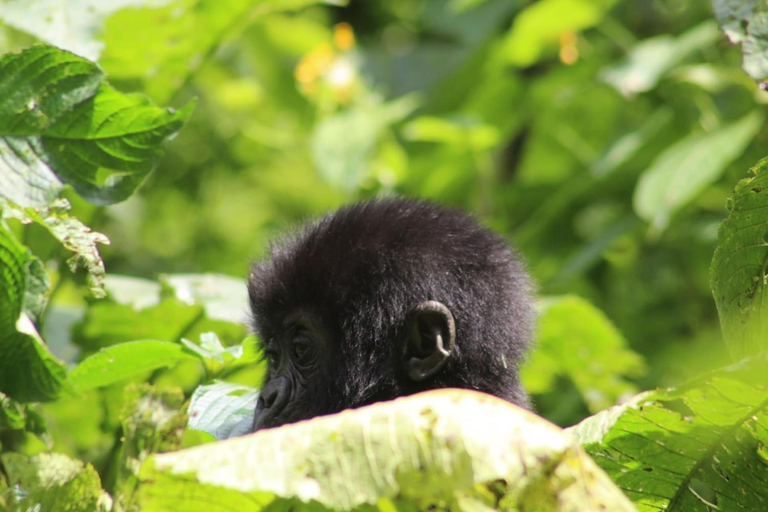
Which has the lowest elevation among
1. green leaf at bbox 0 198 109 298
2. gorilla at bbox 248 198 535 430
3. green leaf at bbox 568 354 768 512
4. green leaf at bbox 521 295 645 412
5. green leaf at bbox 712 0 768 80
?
green leaf at bbox 521 295 645 412

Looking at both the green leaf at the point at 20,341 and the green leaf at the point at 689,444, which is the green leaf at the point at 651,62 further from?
the green leaf at the point at 20,341

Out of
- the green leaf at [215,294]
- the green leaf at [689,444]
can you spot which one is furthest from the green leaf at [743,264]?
the green leaf at [215,294]

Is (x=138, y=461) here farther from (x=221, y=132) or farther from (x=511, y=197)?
(x=221, y=132)

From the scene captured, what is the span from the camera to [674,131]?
3756mm

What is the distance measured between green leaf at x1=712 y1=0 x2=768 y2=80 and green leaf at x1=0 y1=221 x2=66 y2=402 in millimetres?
1159

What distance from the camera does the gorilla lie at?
1.89m

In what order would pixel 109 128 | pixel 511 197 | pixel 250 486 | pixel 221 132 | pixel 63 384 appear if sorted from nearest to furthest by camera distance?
pixel 250 486 < pixel 63 384 < pixel 109 128 < pixel 511 197 < pixel 221 132

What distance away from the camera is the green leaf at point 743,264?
1420 mm

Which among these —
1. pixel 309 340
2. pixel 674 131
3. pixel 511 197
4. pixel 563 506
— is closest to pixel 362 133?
pixel 511 197

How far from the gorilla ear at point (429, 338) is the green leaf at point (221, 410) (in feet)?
1.13

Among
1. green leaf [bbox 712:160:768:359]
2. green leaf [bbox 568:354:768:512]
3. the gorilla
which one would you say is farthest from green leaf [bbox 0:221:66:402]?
green leaf [bbox 712:160:768:359]

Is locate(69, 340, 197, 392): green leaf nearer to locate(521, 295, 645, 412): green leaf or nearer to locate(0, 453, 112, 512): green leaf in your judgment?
locate(0, 453, 112, 512): green leaf

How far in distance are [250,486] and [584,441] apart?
55 centimetres

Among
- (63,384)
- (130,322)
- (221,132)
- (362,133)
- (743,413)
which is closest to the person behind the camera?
(743,413)
